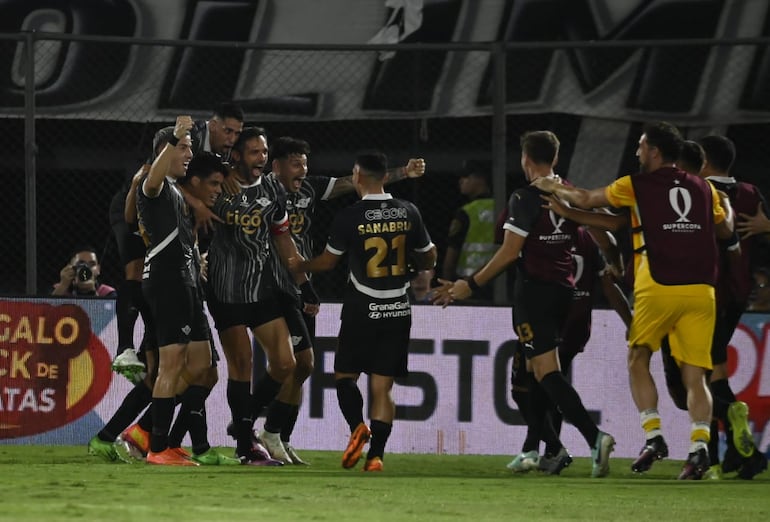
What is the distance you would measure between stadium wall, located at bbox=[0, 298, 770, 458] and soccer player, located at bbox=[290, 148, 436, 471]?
2.06 meters

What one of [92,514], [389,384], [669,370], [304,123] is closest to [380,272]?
[389,384]

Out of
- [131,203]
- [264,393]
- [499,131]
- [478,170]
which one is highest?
[499,131]

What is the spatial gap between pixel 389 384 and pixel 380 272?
70 centimetres

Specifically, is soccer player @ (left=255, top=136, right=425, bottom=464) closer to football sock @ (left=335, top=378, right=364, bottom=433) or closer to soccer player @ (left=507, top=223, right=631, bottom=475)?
football sock @ (left=335, top=378, right=364, bottom=433)

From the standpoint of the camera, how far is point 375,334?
10.1 meters

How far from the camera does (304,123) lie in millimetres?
14297

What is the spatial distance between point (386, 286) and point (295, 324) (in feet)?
3.13

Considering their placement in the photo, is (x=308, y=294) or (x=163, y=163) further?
(x=308, y=294)

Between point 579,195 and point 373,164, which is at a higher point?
point 373,164

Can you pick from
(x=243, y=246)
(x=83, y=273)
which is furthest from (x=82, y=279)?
(x=243, y=246)

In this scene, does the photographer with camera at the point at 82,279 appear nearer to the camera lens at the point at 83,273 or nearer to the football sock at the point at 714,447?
the camera lens at the point at 83,273

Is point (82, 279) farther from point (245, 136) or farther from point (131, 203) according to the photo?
point (245, 136)

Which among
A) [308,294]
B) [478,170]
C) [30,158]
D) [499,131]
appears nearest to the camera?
[308,294]

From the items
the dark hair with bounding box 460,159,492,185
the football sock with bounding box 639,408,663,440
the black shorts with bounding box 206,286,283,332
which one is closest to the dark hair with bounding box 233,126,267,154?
the black shorts with bounding box 206,286,283,332
